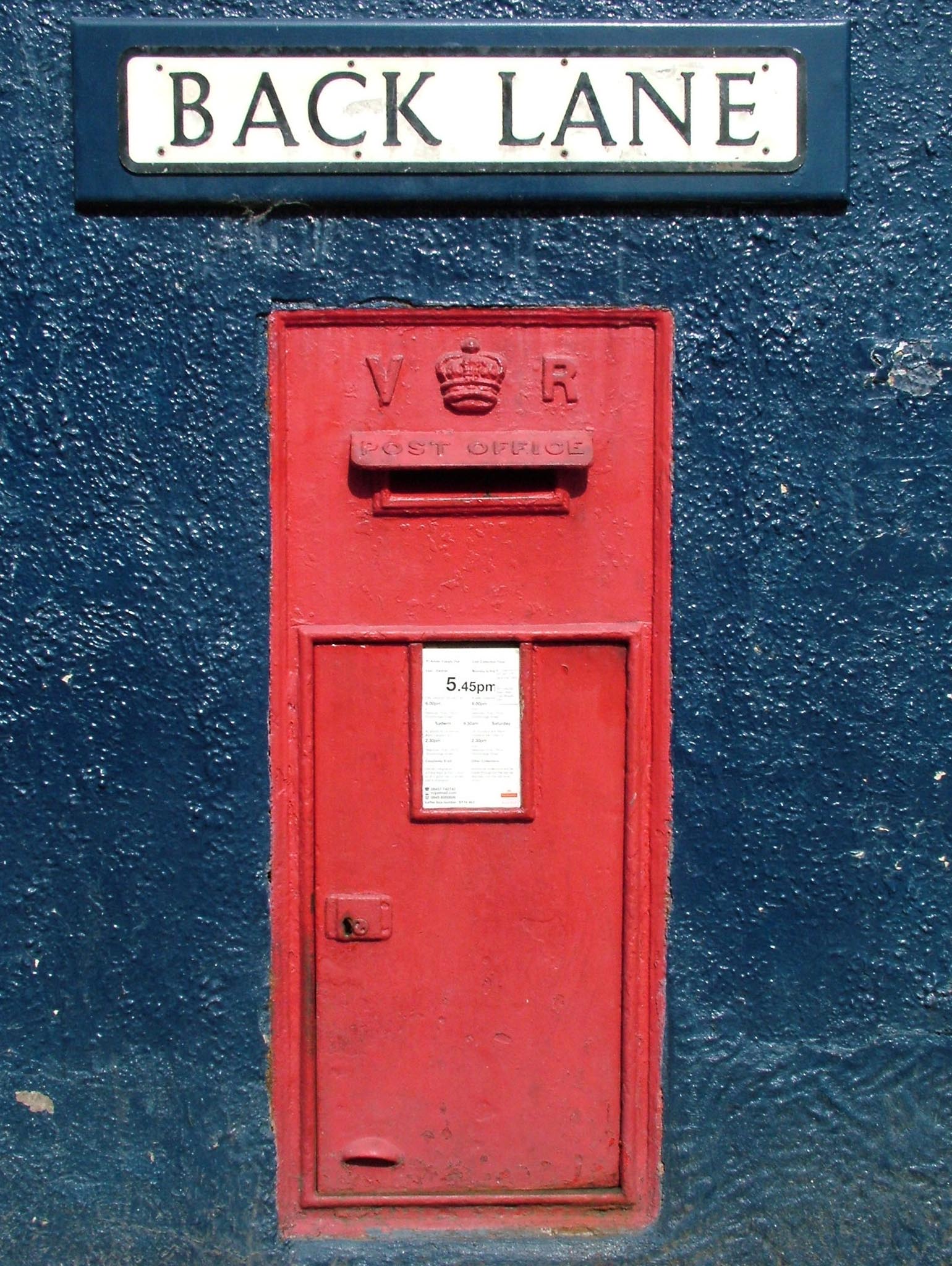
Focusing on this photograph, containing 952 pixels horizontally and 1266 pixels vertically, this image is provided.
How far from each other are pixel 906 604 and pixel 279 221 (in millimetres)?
1542

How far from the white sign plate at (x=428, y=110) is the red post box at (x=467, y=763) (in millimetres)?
319

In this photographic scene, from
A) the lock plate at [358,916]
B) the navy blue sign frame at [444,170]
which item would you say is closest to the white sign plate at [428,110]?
the navy blue sign frame at [444,170]

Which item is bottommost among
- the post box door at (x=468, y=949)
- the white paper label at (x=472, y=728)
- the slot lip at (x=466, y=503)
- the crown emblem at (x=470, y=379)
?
the post box door at (x=468, y=949)

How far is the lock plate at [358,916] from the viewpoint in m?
2.34

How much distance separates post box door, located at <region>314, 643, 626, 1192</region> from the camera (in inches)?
92.4

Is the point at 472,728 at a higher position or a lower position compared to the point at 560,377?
lower

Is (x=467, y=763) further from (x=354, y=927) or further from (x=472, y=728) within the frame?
(x=354, y=927)

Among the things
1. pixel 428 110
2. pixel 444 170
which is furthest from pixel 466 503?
pixel 428 110

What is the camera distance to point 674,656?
7.80 ft

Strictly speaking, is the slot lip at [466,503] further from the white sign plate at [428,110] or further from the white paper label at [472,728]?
the white sign plate at [428,110]

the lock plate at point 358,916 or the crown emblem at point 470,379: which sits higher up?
the crown emblem at point 470,379

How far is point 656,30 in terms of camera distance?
228 centimetres

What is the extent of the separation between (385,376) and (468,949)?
1.21 metres

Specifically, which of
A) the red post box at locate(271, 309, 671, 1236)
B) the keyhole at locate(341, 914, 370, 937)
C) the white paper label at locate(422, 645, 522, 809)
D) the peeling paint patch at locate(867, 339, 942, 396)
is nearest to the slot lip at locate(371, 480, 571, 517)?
the red post box at locate(271, 309, 671, 1236)
